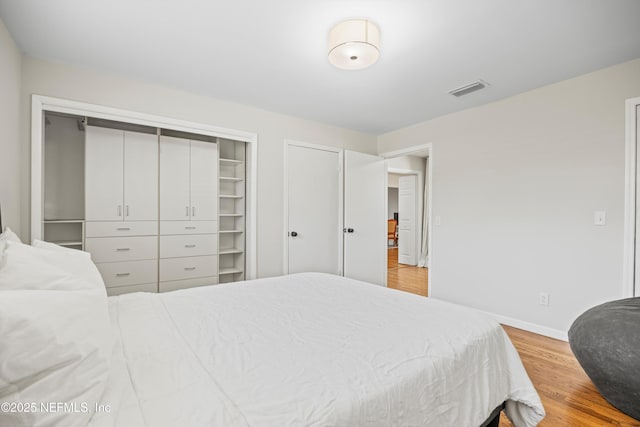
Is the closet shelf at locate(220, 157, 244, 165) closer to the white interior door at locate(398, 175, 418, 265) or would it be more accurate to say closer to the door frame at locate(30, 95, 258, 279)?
the door frame at locate(30, 95, 258, 279)

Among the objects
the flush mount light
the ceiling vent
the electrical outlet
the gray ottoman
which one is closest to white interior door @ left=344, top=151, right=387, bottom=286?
the ceiling vent

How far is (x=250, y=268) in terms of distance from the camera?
138 inches

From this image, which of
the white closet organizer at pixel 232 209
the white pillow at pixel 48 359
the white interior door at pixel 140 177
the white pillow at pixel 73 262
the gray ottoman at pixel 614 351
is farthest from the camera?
the white closet organizer at pixel 232 209

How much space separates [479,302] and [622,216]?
1.55 m

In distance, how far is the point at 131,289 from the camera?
3.11 m

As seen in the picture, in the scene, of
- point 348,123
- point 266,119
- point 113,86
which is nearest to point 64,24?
point 113,86

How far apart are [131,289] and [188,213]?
985 millimetres

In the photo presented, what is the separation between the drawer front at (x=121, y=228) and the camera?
9.71ft

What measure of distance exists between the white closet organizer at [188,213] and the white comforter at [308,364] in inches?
65.8

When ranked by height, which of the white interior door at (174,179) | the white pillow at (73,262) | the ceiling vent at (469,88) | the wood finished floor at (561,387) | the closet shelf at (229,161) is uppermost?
the ceiling vent at (469,88)

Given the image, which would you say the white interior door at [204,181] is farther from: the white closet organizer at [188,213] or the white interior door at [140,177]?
the white interior door at [140,177]

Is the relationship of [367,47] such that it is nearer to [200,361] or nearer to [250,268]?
[200,361]

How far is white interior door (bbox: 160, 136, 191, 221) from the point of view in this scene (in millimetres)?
3375

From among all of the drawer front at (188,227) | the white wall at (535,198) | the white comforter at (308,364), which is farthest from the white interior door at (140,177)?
the white wall at (535,198)
